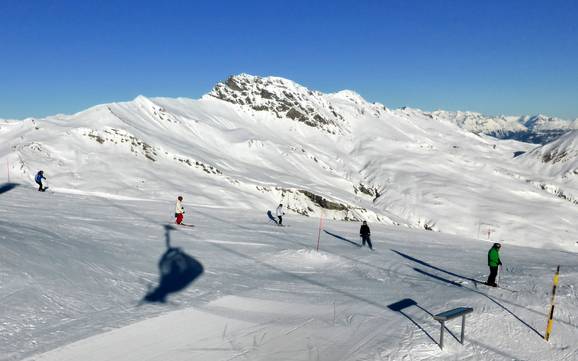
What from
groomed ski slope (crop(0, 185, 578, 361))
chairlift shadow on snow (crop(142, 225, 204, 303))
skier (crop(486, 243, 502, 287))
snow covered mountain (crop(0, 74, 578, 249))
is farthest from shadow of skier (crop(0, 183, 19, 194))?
skier (crop(486, 243, 502, 287))

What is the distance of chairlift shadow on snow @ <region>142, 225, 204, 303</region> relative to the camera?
11.8 m

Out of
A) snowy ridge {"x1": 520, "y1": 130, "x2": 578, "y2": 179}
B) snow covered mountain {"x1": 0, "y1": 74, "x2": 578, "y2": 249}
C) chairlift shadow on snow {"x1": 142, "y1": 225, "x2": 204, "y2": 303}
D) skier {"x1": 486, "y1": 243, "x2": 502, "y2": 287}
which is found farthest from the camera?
snowy ridge {"x1": 520, "y1": 130, "x2": 578, "y2": 179}

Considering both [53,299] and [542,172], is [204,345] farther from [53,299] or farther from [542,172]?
[542,172]

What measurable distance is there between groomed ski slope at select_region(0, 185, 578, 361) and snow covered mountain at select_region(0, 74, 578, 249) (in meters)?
19.9

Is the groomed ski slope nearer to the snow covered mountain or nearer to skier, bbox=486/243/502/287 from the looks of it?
skier, bbox=486/243/502/287

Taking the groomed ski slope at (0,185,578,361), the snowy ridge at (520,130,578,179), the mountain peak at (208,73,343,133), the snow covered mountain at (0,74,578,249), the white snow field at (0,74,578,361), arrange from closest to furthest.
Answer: the groomed ski slope at (0,185,578,361), the white snow field at (0,74,578,361), the snow covered mountain at (0,74,578,249), the snowy ridge at (520,130,578,179), the mountain peak at (208,73,343,133)

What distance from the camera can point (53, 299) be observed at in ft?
33.8

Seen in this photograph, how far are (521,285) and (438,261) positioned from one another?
15.7 feet

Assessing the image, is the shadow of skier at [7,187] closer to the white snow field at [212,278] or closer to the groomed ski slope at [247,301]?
the white snow field at [212,278]

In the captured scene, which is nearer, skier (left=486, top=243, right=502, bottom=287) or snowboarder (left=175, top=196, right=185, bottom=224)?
skier (left=486, top=243, right=502, bottom=287)

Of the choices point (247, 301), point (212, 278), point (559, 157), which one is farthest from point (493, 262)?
point (559, 157)

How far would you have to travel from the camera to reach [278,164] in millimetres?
80375

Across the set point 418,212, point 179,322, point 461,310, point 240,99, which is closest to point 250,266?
point 179,322

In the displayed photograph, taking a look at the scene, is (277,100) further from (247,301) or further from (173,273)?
(247,301)
